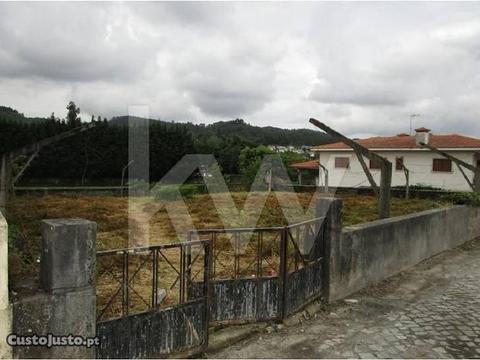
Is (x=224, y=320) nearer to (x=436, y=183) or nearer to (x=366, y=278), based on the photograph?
(x=366, y=278)

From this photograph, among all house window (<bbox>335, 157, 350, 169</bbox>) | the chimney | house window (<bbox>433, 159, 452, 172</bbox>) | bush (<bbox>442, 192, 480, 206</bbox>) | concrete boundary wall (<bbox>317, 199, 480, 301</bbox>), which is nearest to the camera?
concrete boundary wall (<bbox>317, 199, 480, 301</bbox>)

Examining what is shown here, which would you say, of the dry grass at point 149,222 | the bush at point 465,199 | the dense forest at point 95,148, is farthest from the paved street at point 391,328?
the dense forest at point 95,148

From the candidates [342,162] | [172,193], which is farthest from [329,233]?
[342,162]

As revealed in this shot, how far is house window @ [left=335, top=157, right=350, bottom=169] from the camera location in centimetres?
2802

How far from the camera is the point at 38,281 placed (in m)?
2.99

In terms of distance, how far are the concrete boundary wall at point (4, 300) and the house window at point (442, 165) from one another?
25185mm

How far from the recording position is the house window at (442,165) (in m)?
24.0

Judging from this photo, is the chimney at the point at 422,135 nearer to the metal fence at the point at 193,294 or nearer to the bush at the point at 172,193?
the bush at the point at 172,193

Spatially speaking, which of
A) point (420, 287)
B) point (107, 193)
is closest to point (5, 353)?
point (420, 287)

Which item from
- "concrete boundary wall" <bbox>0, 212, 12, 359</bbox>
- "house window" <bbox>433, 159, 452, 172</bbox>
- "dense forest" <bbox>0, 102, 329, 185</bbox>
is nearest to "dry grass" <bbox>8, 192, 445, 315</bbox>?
"concrete boundary wall" <bbox>0, 212, 12, 359</bbox>

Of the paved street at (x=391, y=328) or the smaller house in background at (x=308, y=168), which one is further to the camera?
the smaller house in background at (x=308, y=168)

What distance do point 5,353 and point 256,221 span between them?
25.8ft

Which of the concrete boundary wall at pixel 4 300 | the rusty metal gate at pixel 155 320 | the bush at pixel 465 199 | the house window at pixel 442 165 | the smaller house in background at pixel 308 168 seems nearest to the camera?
the concrete boundary wall at pixel 4 300

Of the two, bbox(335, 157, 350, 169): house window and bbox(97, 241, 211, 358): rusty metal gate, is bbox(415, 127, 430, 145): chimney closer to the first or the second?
bbox(335, 157, 350, 169): house window
